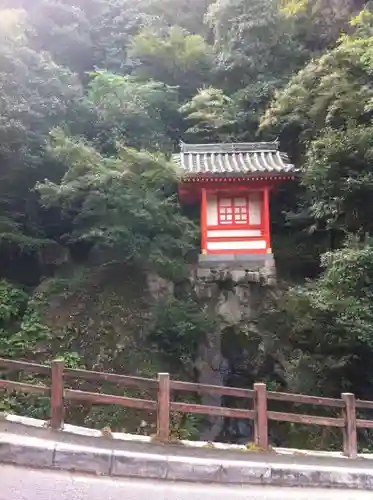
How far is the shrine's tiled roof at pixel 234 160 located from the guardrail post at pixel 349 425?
8.43m

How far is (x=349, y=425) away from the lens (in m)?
7.33

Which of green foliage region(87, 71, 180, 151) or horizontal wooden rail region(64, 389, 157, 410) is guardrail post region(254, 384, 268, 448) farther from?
green foliage region(87, 71, 180, 151)

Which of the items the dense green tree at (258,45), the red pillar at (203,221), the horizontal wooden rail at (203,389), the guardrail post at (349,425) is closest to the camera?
the horizontal wooden rail at (203,389)

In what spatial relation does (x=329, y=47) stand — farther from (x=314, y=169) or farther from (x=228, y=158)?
(x=314, y=169)

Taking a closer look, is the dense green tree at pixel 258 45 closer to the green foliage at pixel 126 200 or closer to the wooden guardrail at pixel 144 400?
the green foliage at pixel 126 200

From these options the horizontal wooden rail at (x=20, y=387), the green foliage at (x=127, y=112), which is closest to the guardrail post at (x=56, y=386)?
the horizontal wooden rail at (x=20, y=387)

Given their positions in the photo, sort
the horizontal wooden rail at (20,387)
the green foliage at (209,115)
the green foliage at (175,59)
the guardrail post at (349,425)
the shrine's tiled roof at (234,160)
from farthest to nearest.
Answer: the green foliage at (175,59), the green foliage at (209,115), the shrine's tiled roof at (234,160), the guardrail post at (349,425), the horizontal wooden rail at (20,387)

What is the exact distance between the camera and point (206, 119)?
63.2 feet

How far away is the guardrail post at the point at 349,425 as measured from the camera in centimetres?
727

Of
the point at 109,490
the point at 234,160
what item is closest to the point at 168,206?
the point at 234,160

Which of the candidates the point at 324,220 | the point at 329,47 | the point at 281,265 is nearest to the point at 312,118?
the point at 324,220

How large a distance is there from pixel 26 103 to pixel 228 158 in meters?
6.47

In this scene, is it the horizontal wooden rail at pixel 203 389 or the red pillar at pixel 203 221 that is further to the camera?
the red pillar at pixel 203 221

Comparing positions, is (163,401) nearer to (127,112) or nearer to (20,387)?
(20,387)
